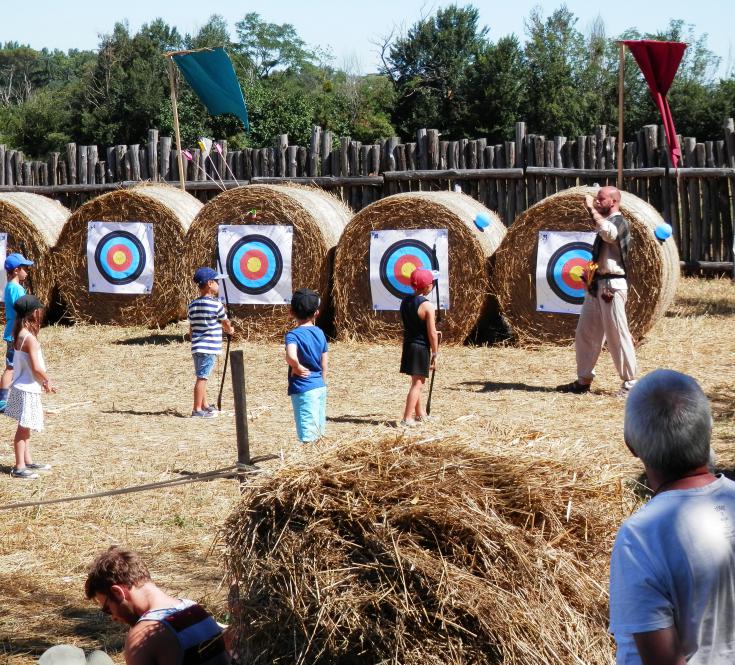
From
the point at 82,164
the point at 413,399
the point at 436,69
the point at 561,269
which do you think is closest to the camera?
the point at 413,399

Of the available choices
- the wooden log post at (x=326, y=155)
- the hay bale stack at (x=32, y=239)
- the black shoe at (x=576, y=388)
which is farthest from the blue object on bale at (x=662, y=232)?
the hay bale stack at (x=32, y=239)

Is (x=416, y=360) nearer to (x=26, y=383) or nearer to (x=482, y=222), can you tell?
(x=26, y=383)

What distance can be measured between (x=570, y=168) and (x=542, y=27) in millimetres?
30558

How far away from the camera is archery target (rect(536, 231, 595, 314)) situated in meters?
11.4

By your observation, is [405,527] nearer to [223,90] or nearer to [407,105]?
[223,90]

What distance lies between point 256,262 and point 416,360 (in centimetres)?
515

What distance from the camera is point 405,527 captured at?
11.5 feet

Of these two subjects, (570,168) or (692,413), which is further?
(570,168)

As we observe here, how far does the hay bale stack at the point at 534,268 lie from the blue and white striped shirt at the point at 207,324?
3939 millimetres

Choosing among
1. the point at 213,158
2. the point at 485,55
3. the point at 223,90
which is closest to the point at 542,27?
the point at 485,55

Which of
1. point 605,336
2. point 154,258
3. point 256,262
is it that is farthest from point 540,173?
point 605,336

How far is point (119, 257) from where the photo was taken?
13.5 meters

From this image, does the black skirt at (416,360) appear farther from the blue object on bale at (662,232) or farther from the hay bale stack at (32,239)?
the hay bale stack at (32,239)

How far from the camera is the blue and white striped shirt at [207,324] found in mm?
8859
